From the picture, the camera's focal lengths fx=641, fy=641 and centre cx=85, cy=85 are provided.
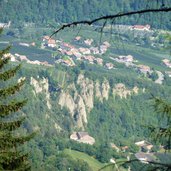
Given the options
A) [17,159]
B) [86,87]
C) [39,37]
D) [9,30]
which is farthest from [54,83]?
[17,159]

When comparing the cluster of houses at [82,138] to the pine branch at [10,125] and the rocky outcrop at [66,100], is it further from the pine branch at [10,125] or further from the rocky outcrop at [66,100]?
the pine branch at [10,125]

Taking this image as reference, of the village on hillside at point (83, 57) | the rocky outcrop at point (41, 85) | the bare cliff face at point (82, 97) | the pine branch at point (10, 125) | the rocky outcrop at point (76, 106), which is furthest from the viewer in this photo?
the village on hillside at point (83, 57)

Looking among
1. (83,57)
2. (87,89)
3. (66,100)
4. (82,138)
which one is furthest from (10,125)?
(83,57)

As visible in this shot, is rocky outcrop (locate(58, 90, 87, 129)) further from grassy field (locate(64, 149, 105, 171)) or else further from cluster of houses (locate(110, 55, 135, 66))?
grassy field (locate(64, 149, 105, 171))

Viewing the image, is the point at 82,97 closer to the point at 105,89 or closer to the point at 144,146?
the point at 105,89

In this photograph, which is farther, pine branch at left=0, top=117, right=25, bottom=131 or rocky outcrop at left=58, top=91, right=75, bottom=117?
rocky outcrop at left=58, top=91, right=75, bottom=117

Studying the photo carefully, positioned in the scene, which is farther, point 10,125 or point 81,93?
point 81,93

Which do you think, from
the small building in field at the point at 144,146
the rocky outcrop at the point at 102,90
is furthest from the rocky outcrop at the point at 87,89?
the small building in field at the point at 144,146

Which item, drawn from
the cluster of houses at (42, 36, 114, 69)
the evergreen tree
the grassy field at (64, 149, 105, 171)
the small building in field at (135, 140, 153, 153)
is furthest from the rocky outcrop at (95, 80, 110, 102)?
the evergreen tree

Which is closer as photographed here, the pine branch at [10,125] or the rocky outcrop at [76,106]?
the pine branch at [10,125]
